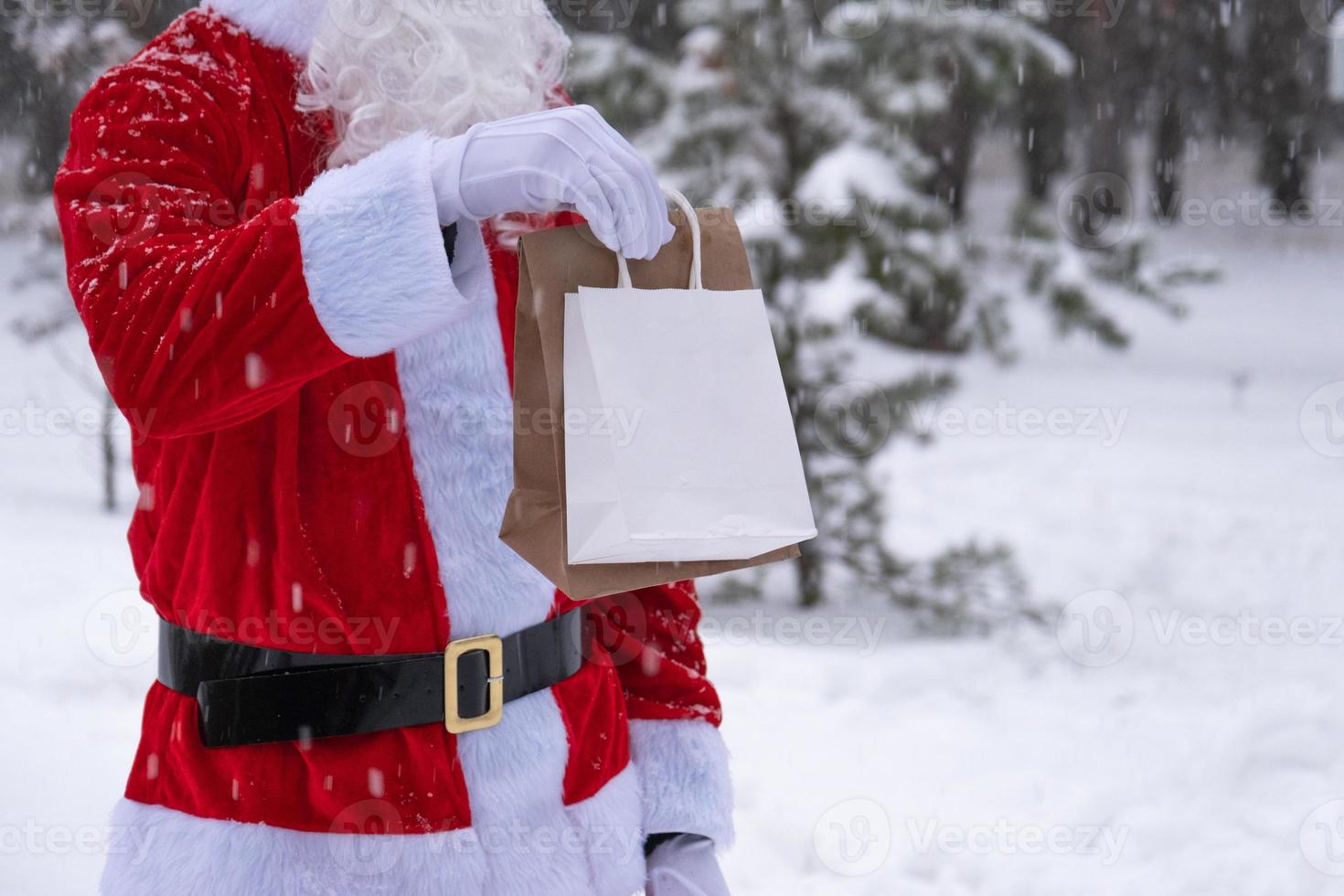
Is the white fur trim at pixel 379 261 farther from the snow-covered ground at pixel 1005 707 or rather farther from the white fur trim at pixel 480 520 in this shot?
the snow-covered ground at pixel 1005 707

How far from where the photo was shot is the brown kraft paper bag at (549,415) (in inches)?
47.7

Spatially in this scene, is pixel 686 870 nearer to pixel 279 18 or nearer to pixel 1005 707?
pixel 279 18

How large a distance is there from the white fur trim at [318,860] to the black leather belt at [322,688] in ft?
0.35

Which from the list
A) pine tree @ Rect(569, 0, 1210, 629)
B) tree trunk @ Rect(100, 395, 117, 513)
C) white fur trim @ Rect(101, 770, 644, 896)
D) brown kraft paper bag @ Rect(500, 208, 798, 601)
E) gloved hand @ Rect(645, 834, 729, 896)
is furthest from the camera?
tree trunk @ Rect(100, 395, 117, 513)

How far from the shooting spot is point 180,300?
1.10m

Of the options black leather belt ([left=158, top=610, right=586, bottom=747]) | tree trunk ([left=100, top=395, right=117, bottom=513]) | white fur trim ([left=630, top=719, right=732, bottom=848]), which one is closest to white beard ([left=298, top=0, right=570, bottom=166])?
black leather belt ([left=158, top=610, right=586, bottom=747])

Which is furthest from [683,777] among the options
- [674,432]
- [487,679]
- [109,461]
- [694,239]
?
[109,461]

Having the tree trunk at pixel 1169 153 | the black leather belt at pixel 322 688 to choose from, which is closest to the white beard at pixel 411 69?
the black leather belt at pixel 322 688

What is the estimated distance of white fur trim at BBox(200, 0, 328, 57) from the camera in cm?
139

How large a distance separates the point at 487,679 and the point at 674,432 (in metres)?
0.42

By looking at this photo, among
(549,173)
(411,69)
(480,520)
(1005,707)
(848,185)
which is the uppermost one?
(848,185)

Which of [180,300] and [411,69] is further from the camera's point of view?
[411,69]

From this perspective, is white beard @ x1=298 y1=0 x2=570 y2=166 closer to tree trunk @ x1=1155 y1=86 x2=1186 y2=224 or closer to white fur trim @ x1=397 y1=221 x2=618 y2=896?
white fur trim @ x1=397 y1=221 x2=618 y2=896

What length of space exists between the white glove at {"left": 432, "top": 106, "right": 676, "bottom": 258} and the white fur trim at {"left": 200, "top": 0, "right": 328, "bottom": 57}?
0.35 metres
